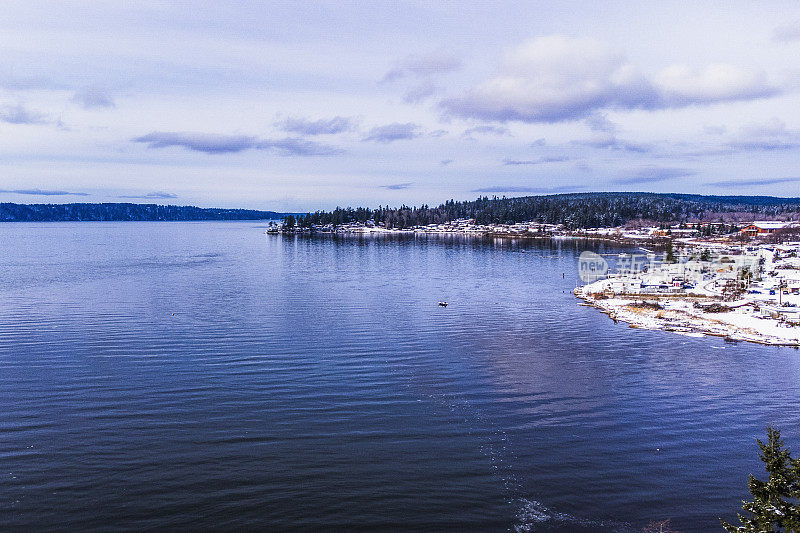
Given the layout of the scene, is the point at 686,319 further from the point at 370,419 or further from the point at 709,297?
the point at 370,419

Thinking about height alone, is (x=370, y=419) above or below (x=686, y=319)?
below

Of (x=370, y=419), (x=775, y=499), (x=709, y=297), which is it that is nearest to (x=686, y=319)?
(x=709, y=297)

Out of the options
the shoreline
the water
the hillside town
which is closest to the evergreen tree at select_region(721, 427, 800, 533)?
the water

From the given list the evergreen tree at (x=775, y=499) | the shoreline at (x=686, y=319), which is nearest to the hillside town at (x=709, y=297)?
the shoreline at (x=686, y=319)

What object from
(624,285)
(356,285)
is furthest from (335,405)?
(624,285)

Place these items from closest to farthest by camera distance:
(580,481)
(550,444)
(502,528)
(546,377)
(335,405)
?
1. (502,528)
2. (580,481)
3. (550,444)
4. (335,405)
5. (546,377)

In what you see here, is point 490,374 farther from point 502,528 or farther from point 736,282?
point 736,282

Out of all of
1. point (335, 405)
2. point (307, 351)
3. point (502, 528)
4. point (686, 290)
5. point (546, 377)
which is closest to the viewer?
point (502, 528)

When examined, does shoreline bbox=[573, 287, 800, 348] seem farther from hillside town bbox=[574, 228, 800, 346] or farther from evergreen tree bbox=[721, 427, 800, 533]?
evergreen tree bbox=[721, 427, 800, 533]

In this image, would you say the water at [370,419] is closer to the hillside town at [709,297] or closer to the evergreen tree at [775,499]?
the hillside town at [709,297]
